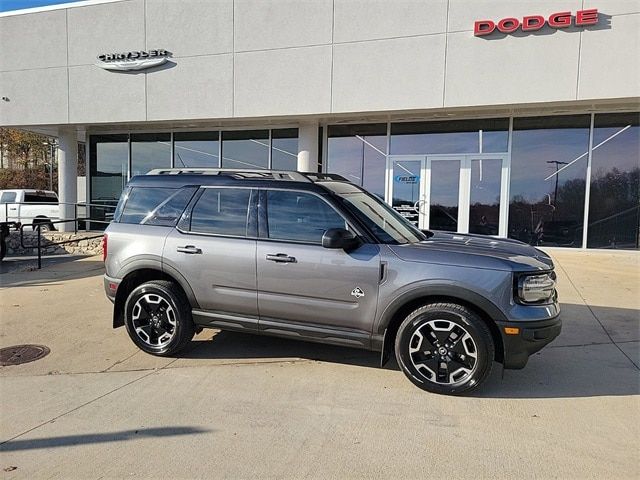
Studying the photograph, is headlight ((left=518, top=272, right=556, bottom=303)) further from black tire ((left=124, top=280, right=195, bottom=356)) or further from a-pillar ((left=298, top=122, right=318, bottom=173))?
a-pillar ((left=298, top=122, right=318, bottom=173))

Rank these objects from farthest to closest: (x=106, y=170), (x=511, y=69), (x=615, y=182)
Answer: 1. (x=106, y=170)
2. (x=615, y=182)
3. (x=511, y=69)

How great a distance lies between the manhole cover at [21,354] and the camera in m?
4.89

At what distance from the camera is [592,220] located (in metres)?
11.7

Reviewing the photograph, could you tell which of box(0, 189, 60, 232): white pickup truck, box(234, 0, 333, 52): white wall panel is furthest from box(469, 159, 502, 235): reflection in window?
box(0, 189, 60, 232): white pickup truck

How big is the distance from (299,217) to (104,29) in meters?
12.9


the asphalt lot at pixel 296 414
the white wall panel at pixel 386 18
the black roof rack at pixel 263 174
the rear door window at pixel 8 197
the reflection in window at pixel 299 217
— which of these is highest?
the white wall panel at pixel 386 18

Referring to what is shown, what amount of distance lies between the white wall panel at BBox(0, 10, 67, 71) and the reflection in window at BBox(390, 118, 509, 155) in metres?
10.6

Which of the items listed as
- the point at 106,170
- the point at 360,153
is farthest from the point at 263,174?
the point at 106,170

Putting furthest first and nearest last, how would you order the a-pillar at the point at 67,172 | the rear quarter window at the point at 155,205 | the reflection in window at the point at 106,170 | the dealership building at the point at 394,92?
the reflection in window at the point at 106,170, the a-pillar at the point at 67,172, the dealership building at the point at 394,92, the rear quarter window at the point at 155,205

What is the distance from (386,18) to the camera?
11.3m

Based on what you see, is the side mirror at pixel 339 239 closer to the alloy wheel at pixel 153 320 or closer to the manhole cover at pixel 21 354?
the alloy wheel at pixel 153 320

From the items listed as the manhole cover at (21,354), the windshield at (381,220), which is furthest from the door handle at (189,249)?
the manhole cover at (21,354)

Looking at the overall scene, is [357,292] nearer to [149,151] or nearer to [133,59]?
[133,59]

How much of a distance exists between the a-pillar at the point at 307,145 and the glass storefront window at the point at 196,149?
3402 millimetres
